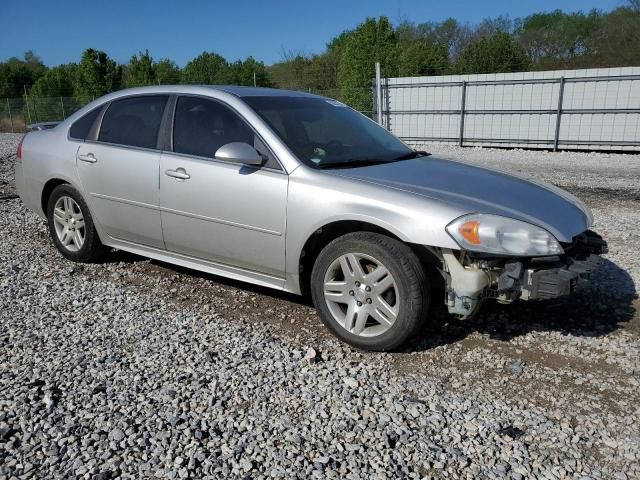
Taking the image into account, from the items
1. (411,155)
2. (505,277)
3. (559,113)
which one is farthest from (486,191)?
(559,113)

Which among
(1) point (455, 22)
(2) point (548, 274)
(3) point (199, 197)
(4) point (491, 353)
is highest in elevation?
(1) point (455, 22)

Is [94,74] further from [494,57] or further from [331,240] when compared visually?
[331,240]

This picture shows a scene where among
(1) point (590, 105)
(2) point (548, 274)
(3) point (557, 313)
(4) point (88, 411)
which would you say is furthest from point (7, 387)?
(1) point (590, 105)

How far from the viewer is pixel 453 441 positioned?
263cm

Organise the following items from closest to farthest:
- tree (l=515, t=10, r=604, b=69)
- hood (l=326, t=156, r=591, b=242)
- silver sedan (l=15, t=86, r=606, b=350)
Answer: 1. silver sedan (l=15, t=86, r=606, b=350)
2. hood (l=326, t=156, r=591, b=242)
3. tree (l=515, t=10, r=604, b=69)

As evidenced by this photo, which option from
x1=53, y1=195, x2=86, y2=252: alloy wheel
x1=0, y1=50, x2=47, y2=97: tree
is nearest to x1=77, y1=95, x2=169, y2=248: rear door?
x1=53, y1=195, x2=86, y2=252: alloy wheel

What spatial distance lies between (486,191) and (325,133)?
133 centimetres

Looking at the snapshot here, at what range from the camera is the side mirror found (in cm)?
372

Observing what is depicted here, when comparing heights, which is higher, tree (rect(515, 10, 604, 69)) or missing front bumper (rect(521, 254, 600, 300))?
tree (rect(515, 10, 604, 69))

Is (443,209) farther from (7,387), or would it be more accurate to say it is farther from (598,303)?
(7,387)

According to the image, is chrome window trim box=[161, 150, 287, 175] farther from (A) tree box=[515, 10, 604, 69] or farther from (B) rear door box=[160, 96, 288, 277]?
(A) tree box=[515, 10, 604, 69]

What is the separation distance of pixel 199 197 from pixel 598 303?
10.4 feet

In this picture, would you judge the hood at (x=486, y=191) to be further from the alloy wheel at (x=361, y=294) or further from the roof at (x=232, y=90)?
the roof at (x=232, y=90)

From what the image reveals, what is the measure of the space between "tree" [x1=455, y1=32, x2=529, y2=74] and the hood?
2220cm
